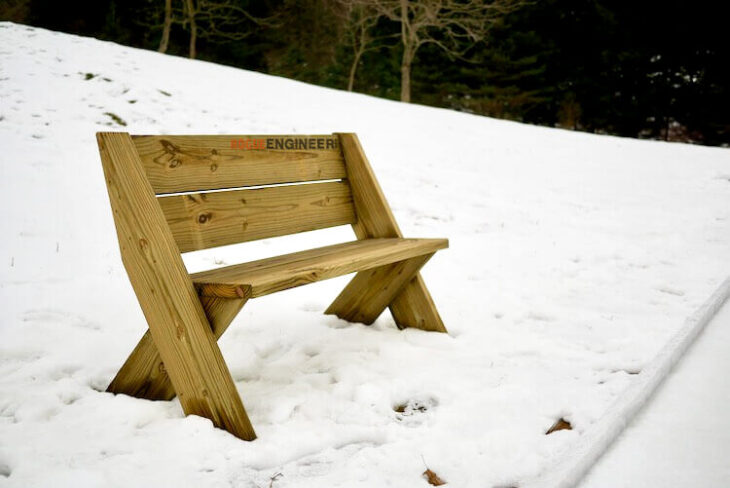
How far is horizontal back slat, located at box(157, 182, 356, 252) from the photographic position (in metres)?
2.10

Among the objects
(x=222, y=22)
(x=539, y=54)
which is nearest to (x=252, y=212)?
(x=222, y=22)

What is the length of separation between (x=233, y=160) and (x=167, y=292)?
670mm

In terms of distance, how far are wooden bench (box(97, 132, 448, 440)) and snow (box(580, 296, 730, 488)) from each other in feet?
3.53

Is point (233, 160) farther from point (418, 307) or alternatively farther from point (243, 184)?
point (418, 307)

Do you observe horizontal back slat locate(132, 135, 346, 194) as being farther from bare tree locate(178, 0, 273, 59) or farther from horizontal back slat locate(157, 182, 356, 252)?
bare tree locate(178, 0, 273, 59)

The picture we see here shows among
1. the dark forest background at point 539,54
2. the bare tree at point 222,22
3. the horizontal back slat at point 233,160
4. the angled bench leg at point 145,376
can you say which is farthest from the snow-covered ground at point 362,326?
the dark forest background at point 539,54

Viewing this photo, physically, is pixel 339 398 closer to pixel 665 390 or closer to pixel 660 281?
pixel 665 390

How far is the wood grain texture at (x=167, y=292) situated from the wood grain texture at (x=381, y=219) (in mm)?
1206

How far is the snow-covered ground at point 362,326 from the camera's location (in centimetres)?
179

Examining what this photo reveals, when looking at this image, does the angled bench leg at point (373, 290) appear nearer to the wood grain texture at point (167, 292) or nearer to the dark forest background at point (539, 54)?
the wood grain texture at point (167, 292)

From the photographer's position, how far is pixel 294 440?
1.89 m

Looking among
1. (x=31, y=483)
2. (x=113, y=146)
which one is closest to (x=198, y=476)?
(x=31, y=483)

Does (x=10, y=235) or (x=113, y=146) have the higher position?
(x=113, y=146)

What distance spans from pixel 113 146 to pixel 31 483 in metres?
1.06
